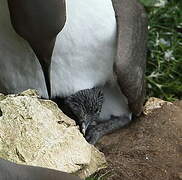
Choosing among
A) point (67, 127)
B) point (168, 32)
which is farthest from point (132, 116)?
point (168, 32)

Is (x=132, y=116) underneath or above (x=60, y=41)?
underneath

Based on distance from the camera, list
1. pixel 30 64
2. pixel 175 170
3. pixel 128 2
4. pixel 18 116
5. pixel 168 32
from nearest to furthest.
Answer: pixel 18 116, pixel 175 170, pixel 30 64, pixel 128 2, pixel 168 32

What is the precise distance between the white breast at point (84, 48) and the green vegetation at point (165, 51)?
0.83 metres

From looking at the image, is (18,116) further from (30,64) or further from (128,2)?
(128,2)

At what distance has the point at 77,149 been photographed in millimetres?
3037

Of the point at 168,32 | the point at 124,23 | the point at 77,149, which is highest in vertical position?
the point at 124,23

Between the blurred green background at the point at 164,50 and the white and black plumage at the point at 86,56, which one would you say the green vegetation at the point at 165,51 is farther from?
the white and black plumage at the point at 86,56

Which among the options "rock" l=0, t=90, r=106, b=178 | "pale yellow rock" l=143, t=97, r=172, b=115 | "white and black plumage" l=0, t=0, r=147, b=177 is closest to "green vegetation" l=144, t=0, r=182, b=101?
"pale yellow rock" l=143, t=97, r=172, b=115

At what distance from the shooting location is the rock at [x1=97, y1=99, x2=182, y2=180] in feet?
10.5

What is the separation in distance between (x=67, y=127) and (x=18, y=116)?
0.23 meters

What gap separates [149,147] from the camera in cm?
342

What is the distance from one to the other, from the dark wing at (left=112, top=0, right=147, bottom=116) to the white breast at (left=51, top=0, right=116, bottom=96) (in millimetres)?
59

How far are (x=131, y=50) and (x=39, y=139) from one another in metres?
0.81

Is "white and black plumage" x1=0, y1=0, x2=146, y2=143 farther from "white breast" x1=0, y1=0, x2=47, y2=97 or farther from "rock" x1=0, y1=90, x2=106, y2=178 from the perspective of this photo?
"rock" x1=0, y1=90, x2=106, y2=178
